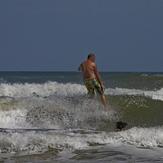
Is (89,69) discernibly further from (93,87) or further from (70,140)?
(70,140)

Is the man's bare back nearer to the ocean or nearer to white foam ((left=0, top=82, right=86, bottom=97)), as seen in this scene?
→ the ocean

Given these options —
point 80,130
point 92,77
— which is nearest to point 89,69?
point 92,77

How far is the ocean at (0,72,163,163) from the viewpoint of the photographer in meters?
8.38

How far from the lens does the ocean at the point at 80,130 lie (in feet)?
27.5

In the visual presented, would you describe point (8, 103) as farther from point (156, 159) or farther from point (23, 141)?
point (156, 159)

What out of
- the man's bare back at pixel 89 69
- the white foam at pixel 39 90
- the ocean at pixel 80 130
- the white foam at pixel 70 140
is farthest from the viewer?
the white foam at pixel 39 90

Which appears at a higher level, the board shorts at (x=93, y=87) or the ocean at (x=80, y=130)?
the board shorts at (x=93, y=87)

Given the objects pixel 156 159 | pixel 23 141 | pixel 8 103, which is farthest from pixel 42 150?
pixel 8 103

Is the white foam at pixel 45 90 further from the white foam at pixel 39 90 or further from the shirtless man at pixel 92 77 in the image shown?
the shirtless man at pixel 92 77

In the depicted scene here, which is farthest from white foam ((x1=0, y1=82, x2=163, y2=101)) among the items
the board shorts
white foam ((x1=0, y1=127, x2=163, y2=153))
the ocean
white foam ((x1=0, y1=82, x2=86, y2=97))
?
white foam ((x1=0, y1=127, x2=163, y2=153))

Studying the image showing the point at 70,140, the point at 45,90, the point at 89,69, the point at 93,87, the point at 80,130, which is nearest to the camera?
the point at 70,140

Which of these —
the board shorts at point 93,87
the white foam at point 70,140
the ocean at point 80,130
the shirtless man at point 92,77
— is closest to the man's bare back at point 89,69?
the shirtless man at point 92,77

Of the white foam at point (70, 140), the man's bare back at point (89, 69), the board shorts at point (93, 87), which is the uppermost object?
the man's bare back at point (89, 69)

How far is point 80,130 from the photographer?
420 inches
